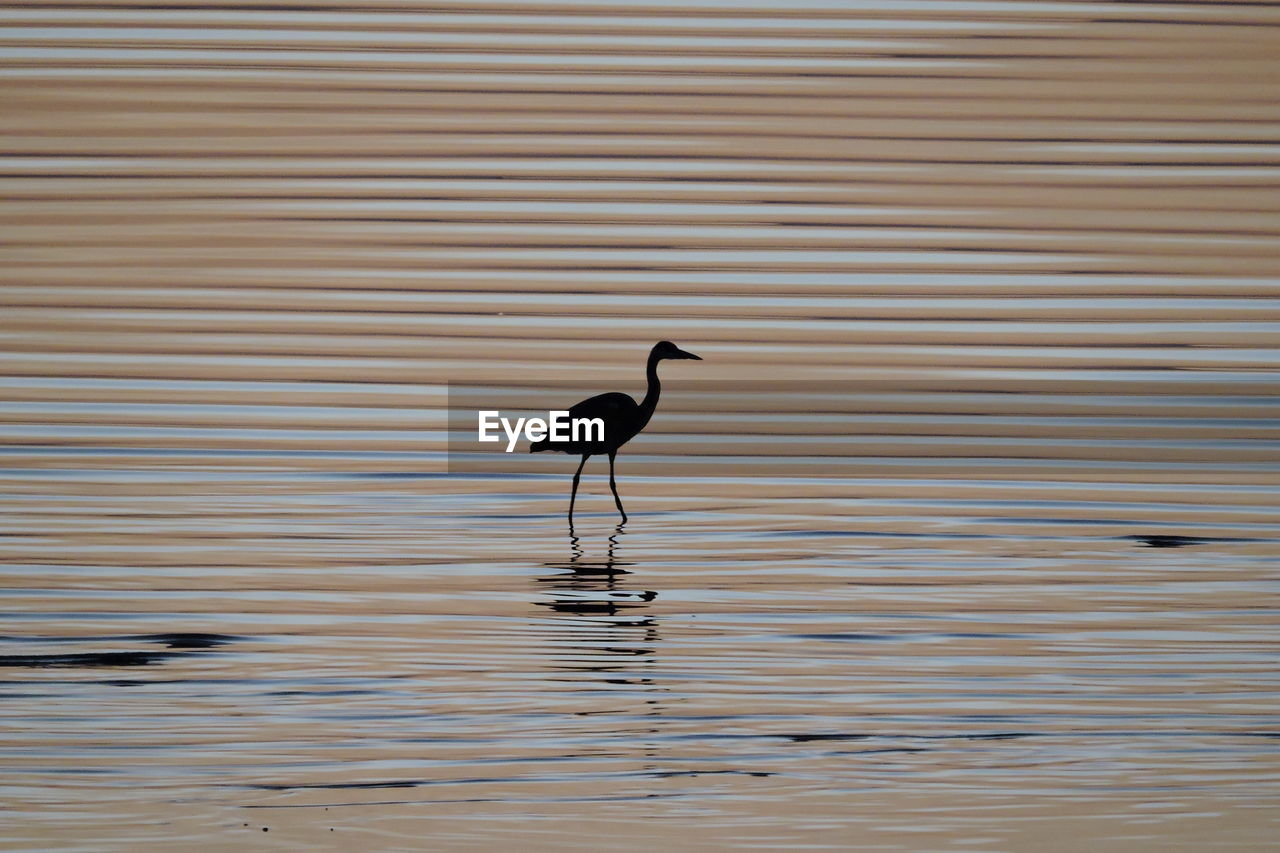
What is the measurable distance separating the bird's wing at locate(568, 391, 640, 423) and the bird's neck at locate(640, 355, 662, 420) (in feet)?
0.53

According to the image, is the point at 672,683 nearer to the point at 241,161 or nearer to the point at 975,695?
the point at 975,695

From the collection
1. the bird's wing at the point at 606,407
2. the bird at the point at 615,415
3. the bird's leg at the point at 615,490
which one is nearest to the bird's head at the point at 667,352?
the bird at the point at 615,415

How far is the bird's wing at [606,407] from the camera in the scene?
7.64 m

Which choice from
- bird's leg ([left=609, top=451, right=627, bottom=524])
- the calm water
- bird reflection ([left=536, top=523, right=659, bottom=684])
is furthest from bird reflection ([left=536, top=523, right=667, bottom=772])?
the calm water

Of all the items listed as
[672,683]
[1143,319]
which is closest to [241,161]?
[1143,319]

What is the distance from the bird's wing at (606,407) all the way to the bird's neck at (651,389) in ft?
0.53

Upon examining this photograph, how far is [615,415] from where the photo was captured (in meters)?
7.66

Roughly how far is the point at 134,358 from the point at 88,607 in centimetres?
322

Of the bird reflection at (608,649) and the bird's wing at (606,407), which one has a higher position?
the bird's wing at (606,407)

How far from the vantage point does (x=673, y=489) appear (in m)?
8.06

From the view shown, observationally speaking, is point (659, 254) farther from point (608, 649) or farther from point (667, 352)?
point (608, 649)

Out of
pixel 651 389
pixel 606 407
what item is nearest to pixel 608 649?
pixel 606 407

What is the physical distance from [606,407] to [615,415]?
54 millimetres

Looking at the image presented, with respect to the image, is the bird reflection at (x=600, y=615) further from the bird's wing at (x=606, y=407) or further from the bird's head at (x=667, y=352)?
the bird's head at (x=667, y=352)
